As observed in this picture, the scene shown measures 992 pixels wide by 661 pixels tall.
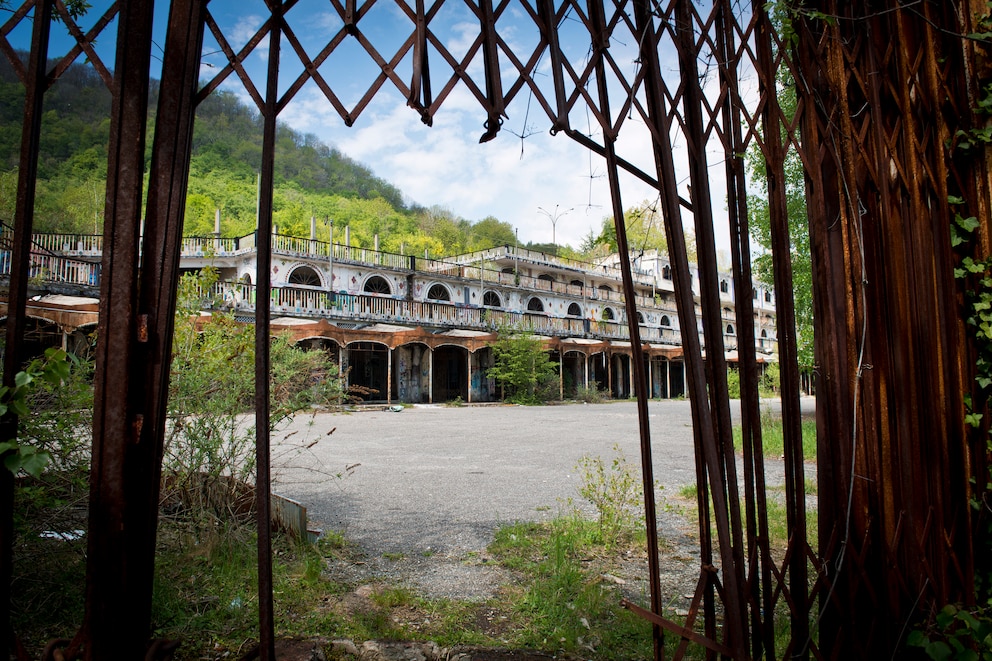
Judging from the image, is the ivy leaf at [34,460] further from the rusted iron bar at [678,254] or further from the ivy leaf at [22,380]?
the rusted iron bar at [678,254]

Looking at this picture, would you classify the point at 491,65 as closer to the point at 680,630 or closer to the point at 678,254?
the point at 678,254

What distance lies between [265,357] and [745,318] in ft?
4.79

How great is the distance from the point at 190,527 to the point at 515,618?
78.6 inches

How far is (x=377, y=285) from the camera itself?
25.5 m

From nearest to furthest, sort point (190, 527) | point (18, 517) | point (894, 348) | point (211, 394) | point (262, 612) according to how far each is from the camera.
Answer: point (262, 612), point (894, 348), point (18, 517), point (190, 527), point (211, 394)

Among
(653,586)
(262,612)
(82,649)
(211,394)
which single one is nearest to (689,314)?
(653,586)

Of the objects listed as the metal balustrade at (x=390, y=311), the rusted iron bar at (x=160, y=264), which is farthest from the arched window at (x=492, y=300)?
the rusted iron bar at (x=160, y=264)

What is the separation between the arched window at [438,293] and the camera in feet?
90.9

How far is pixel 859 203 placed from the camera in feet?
6.67

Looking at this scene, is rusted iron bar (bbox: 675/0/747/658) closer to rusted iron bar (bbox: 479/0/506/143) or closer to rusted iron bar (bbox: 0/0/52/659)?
rusted iron bar (bbox: 479/0/506/143)

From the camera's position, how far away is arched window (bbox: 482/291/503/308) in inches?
1186

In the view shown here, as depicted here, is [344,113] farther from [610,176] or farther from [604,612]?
[604,612]

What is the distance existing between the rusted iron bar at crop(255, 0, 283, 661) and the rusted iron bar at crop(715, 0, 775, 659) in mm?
1339

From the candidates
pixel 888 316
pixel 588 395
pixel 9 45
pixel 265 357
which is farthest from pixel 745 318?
pixel 588 395
